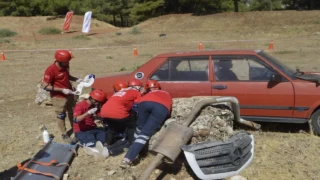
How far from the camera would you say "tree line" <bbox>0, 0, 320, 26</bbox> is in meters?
48.6

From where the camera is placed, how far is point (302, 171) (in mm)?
4738

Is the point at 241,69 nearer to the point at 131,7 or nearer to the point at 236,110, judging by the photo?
the point at 236,110

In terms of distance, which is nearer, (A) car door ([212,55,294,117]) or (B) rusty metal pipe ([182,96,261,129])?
(B) rusty metal pipe ([182,96,261,129])

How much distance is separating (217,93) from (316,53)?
1414 centimetres

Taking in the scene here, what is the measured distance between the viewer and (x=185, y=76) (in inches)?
248

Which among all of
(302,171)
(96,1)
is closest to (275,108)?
(302,171)

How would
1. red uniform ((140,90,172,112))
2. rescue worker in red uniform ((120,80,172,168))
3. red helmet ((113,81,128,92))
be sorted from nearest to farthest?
rescue worker in red uniform ((120,80,172,168))
red uniform ((140,90,172,112))
red helmet ((113,81,128,92))

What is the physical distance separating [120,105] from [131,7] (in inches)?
2165

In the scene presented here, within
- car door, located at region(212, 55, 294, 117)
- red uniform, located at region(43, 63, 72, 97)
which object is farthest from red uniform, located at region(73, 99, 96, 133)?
car door, located at region(212, 55, 294, 117)

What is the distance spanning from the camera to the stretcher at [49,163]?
4.96 metres

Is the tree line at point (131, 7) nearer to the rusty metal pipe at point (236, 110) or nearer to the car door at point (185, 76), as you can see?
the car door at point (185, 76)

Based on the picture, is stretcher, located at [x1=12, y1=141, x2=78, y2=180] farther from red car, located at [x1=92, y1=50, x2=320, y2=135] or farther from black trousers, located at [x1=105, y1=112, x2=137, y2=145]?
red car, located at [x1=92, y1=50, x2=320, y2=135]

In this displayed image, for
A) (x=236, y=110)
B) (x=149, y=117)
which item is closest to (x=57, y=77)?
(x=149, y=117)

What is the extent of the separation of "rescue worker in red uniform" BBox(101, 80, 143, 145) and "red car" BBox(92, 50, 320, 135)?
73 cm
